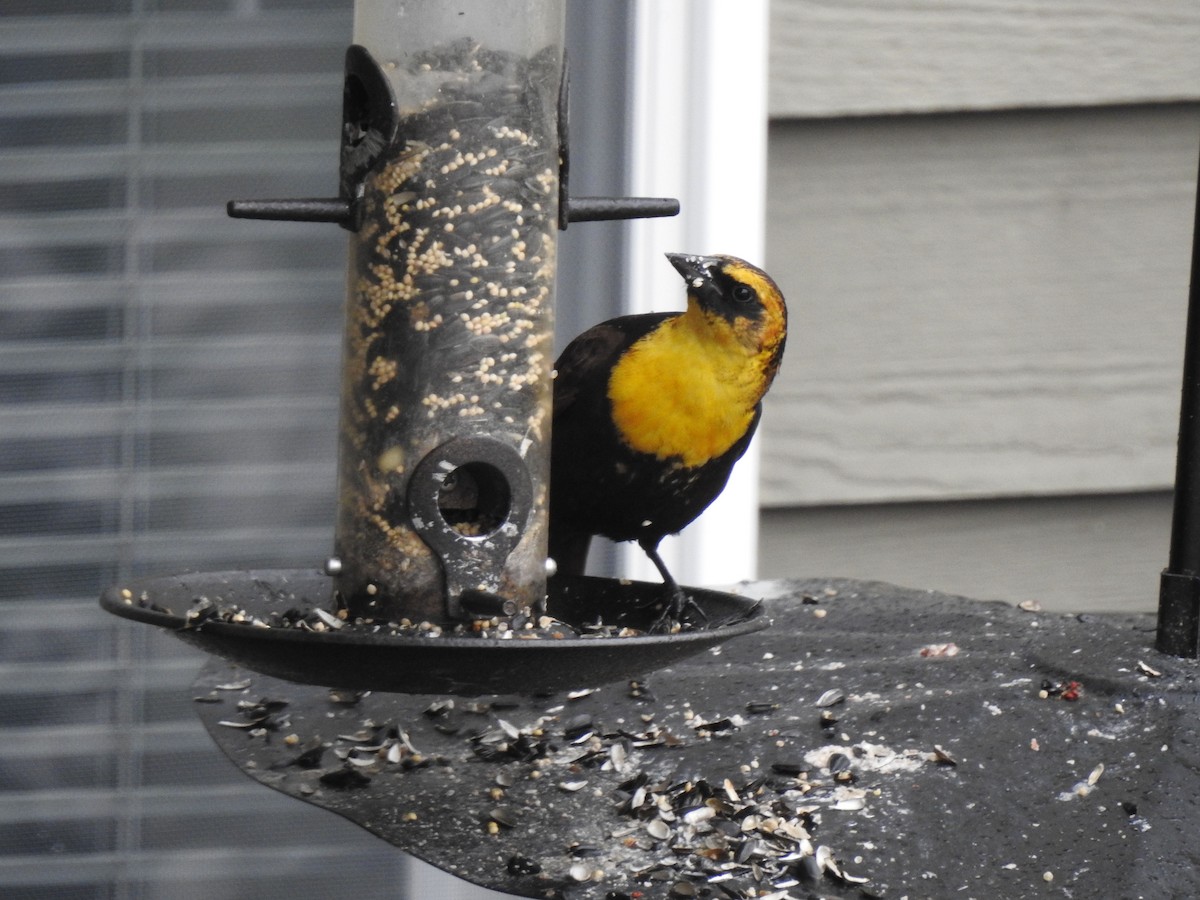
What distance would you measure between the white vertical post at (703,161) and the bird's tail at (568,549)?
0.24m

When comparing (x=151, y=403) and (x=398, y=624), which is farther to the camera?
(x=151, y=403)

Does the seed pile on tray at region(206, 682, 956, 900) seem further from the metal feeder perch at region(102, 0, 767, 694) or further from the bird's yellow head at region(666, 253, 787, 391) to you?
the bird's yellow head at region(666, 253, 787, 391)

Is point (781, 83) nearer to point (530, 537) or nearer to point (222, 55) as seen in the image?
point (222, 55)

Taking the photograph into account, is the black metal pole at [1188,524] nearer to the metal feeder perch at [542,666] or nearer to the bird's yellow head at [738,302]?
the metal feeder perch at [542,666]

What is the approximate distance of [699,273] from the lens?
1.77 meters

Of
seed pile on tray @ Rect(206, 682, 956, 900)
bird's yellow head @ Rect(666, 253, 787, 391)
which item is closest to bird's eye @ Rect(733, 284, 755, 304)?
bird's yellow head @ Rect(666, 253, 787, 391)

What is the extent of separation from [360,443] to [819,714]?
513 millimetres

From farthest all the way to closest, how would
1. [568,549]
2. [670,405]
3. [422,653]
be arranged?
[568,549] → [670,405] → [422,653]

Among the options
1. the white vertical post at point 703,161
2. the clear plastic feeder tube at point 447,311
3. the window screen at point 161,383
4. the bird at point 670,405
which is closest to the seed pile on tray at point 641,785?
the clear plastic feeder tube at point 447,311

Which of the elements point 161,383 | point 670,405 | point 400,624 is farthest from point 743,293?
point 161,383

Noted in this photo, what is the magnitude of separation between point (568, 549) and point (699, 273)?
402mm

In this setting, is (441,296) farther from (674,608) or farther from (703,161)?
(703,161)

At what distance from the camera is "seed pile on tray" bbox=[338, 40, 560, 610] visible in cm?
138

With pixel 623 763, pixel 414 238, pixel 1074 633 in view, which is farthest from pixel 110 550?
pixel 1074 633
